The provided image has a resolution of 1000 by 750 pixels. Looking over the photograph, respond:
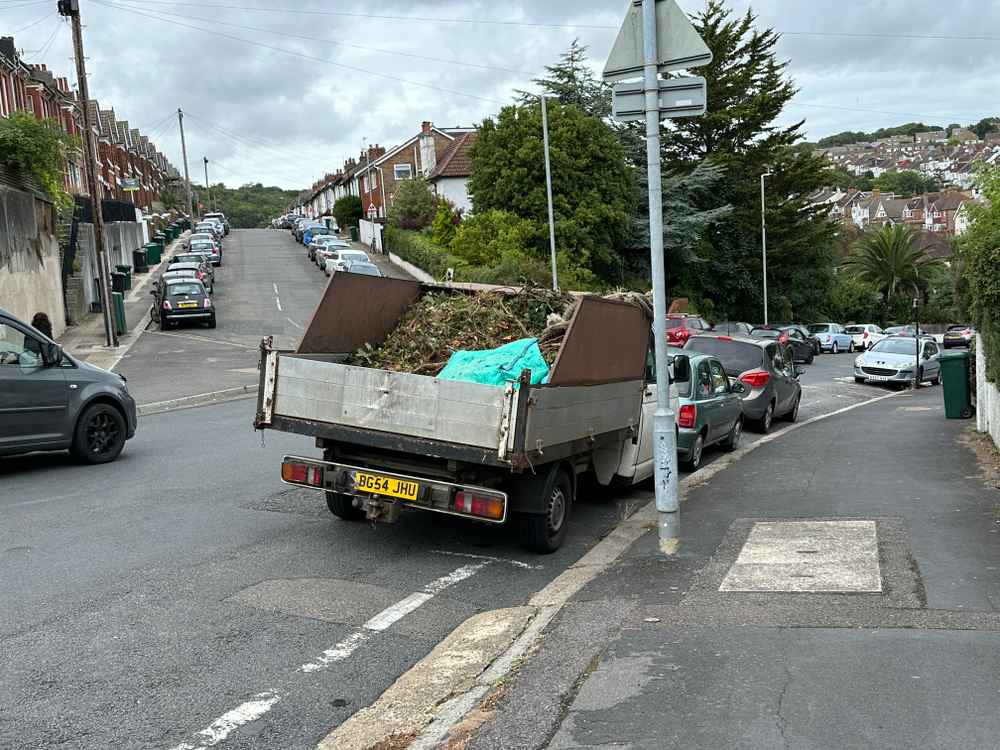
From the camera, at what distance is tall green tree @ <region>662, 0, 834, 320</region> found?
186 ft

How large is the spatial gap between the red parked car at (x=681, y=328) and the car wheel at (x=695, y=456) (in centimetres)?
1797

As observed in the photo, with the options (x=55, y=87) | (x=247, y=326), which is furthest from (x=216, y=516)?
(x=55, y=87)

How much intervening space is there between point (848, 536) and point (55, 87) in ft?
159

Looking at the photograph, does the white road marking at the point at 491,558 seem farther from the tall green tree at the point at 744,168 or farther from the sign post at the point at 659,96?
the tall green tree at the point at 744,168

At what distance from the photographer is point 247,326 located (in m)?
36.7

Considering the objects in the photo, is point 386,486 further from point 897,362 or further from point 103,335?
point 103,335

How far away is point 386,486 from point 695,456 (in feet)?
20.1

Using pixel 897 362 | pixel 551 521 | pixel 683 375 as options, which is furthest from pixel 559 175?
pixel 551 521

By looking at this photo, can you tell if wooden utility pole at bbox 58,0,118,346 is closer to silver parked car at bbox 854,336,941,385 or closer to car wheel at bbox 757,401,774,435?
car wheel at bbox 757,401,774,435

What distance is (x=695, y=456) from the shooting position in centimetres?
1298

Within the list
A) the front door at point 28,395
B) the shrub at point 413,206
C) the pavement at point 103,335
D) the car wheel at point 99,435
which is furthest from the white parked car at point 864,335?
the front door at point 28,395

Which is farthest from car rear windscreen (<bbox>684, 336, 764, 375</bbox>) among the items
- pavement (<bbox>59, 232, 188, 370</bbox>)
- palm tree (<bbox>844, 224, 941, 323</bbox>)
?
palm tree (<bbox>844, 224, 941, 323</bbox>)

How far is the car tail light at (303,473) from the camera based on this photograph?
8234 mm

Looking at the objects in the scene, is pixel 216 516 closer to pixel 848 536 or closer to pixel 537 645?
pixel 537 645
